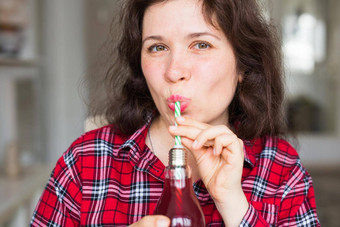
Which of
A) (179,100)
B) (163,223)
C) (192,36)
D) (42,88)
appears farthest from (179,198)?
(42,88)

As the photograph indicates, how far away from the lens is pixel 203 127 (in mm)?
790

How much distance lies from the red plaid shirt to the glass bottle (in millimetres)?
286

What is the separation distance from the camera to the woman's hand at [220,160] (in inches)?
30.5

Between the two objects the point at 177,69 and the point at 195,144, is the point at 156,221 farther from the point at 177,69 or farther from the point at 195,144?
the point at 177,69

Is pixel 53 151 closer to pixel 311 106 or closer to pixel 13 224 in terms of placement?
pixel 13 224

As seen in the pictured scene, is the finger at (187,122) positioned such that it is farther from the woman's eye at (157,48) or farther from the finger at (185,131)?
the woman's eye at (157,48)

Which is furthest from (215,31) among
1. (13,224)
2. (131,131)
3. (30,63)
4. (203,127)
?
(30,63)

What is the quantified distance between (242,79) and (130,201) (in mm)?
426

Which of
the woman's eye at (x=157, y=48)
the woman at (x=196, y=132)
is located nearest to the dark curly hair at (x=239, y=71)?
the woman at (x=196, y=132)

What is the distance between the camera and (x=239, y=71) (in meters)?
1.03

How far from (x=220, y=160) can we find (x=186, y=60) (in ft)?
0.73

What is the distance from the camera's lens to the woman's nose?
2.79ft

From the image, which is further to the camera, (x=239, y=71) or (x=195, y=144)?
(x=239, y=71)

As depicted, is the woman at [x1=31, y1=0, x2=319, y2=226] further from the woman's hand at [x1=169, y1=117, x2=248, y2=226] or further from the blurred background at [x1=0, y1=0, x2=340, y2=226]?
the blurred background at [x1=0, y1=0, x2=340, y2=226]
